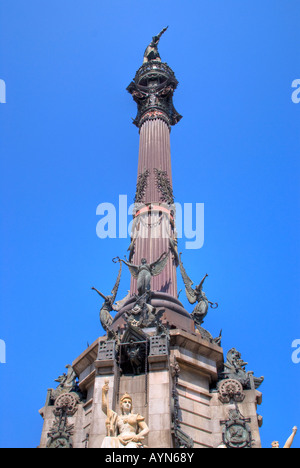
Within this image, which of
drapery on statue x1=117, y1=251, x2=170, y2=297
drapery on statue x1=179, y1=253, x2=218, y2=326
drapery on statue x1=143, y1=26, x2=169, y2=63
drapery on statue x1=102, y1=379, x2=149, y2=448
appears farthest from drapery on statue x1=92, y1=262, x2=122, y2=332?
drapery on statue x1=143, y1=26, x2=169, y2=63

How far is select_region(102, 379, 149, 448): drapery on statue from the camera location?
13602 millimetres

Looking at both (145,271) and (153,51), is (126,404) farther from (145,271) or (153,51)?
(153,51)

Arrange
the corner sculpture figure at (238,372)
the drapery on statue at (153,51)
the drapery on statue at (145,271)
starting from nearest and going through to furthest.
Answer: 1. the corner sculpture figure at (238,372)
2. the drapery on statue at (145,271)
3. the drapery on statue at (153,51)

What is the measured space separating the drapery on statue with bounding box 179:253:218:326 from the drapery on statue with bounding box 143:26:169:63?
17.9 m

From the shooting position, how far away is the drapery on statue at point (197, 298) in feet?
69.6

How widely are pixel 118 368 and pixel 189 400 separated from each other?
110 inches

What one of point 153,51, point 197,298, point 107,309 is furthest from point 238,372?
point 153,51

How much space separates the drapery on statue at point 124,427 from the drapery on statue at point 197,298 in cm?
672

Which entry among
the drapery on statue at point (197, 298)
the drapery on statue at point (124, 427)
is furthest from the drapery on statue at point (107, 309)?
the drapery on statue at point (124, 427)

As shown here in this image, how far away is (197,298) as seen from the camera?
2212cm

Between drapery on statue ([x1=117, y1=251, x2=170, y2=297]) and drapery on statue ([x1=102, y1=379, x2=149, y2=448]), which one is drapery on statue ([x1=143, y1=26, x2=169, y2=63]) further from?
drapery on statue ([x1=102, y1=379, x2=149, y2=448])

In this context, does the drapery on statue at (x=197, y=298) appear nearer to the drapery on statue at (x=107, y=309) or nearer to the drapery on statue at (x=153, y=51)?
the drapery on statue at (x=107, y=309)
